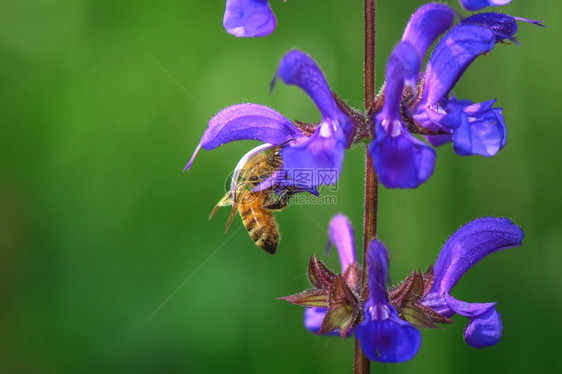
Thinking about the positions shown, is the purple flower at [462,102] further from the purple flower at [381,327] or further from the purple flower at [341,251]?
the purple flower at [341,251]

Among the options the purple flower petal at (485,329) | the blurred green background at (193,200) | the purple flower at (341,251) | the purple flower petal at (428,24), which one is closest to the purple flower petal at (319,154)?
the purple flower petal at (428,24)

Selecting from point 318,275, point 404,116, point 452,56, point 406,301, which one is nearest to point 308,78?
point 404,116

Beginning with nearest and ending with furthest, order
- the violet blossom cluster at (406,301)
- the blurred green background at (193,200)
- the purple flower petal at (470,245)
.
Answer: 1. the violet blossom cluster at (406,301)
2. the purple flower petal at (470,245)
3. the blurred green background at (193,200)

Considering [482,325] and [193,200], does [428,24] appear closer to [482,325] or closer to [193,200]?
[482,325]

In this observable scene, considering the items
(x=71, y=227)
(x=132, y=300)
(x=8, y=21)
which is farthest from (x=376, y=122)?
(x=8, y=21)

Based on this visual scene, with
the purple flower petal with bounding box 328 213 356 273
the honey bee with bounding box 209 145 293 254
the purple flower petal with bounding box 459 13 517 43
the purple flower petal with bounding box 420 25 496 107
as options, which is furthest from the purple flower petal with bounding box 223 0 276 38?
the purple flower petal with bounding box 328 213 356 273
